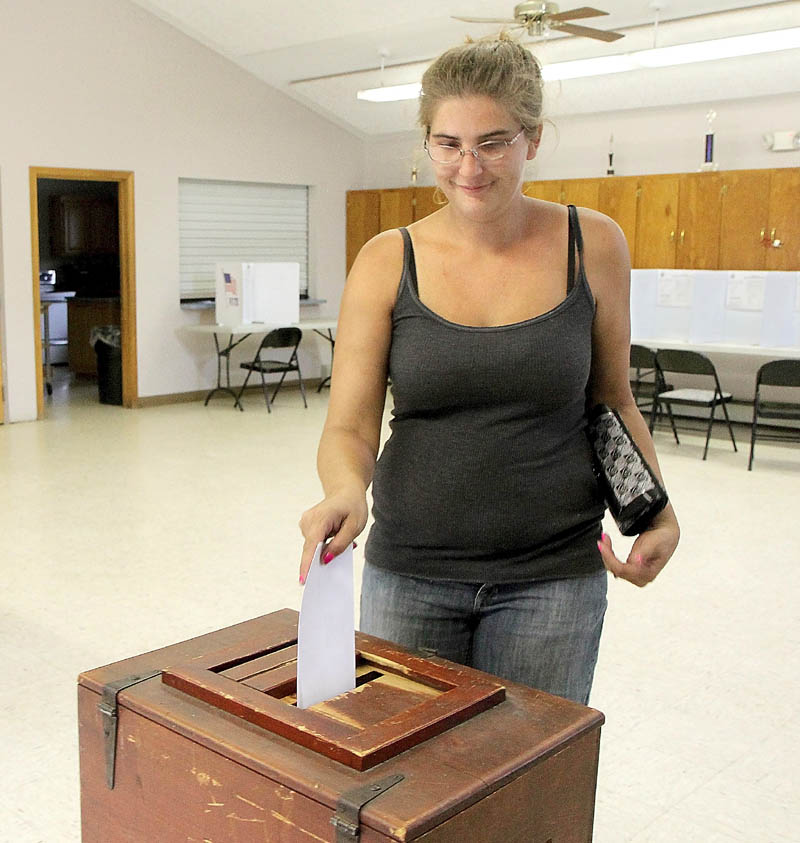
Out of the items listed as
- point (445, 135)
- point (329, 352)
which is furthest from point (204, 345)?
point (445, 135)

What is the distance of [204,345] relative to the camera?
33.1 feet

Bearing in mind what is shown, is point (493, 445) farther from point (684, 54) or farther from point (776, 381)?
point (684, 54)

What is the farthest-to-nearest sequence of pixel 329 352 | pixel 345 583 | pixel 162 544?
pixel 329 352, pixel 162 544, pixel 345 583

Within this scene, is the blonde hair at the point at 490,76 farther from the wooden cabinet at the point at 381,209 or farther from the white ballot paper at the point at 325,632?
the wooden cabinet at the point at 381,209

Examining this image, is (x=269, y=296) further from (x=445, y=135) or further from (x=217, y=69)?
(x=445, y=135)

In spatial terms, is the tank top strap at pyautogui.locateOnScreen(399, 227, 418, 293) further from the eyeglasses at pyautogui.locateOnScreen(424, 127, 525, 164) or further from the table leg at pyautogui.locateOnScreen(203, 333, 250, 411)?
the table leg at pyautogui.locateOnScreen(203, 333, 250, 411)

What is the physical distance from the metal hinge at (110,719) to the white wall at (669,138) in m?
6.98

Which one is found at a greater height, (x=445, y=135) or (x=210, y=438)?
(x=445, y=135)

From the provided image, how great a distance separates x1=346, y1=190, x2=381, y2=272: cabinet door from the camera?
36.1 ft

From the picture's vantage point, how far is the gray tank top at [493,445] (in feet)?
4.85

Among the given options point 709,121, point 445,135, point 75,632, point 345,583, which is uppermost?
point 709,121

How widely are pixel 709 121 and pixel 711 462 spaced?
321cm

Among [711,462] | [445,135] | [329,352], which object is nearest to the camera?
[445,135]

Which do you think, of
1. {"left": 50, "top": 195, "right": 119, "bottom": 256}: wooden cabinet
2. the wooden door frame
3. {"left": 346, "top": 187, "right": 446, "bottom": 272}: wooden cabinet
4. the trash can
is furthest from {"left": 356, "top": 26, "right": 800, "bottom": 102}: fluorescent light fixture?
{"left": 50, "top": 195, "right": 119, "bottom": 256}: wooden cabinet
